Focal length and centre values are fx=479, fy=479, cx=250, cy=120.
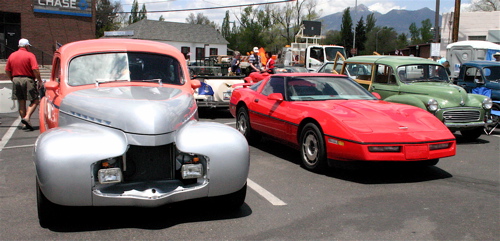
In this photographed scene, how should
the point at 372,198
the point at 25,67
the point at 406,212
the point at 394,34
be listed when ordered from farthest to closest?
the point at 394,34
the point at 25,67
the point at 372,198
the point at 406,212

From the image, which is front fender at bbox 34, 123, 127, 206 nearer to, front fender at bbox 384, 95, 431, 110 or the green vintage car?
front fender at bbox 384, 95, 431, 110

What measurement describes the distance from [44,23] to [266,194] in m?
33.4

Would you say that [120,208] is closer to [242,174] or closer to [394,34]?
[242,174]

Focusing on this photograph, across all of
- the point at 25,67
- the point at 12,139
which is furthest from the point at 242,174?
the point at 25,67

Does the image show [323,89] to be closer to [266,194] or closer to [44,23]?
[266,194]

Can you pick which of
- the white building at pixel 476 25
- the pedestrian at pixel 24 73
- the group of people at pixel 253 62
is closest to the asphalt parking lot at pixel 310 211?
the pedestrian at pixel 24 73

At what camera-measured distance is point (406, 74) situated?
10227 millimetres

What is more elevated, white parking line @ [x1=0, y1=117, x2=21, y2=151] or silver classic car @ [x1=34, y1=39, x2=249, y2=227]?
silver classic car @ [x1=34, y1=39, x2=249, y2=227]

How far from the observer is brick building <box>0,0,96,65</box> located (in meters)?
33.2

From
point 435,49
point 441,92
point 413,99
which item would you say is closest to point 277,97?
point 413,99

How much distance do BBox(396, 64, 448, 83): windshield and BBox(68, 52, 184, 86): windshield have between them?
593 cm

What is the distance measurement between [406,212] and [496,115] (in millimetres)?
6748

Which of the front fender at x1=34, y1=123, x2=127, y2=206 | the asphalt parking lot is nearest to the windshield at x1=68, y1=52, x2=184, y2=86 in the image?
the asphalt parking lot

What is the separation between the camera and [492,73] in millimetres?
12062
